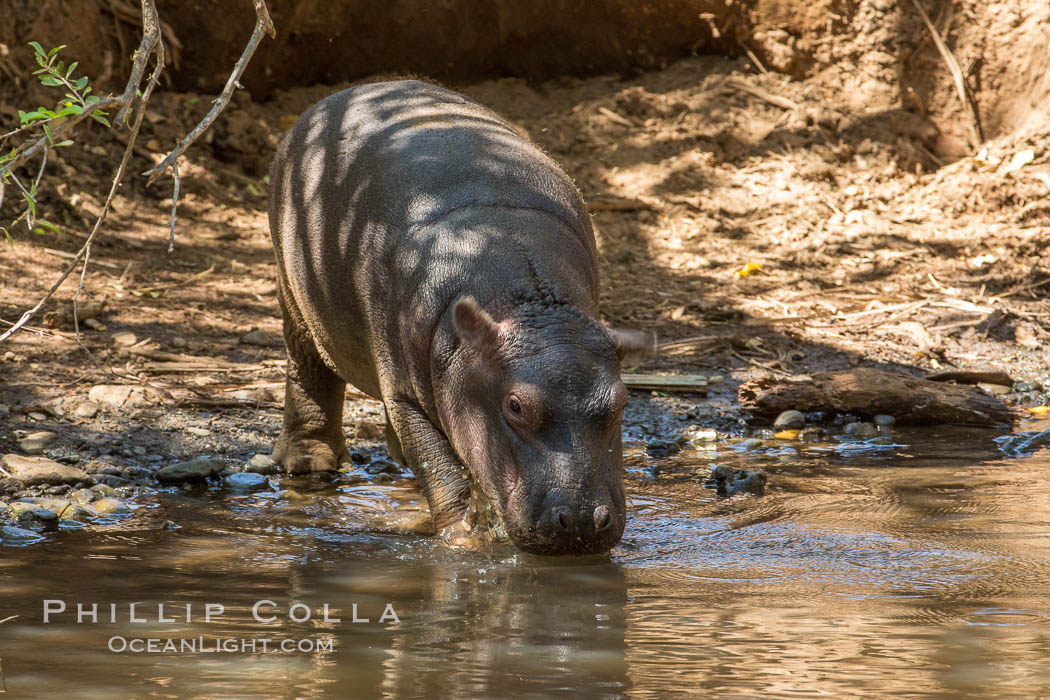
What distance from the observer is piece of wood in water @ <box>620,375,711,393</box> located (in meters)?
8.49

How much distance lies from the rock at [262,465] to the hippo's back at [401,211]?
2.52ft

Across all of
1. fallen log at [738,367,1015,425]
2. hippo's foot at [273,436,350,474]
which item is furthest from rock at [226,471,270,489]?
fallen log at [738,367,1015,425]

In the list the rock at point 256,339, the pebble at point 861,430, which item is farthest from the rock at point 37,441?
the pebble at point 861,430

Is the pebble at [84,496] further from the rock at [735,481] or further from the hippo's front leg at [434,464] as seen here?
the rock at [735,481]

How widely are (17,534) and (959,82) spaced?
32.0ft

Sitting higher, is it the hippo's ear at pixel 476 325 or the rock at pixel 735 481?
the hippo's ear at pixel 476 325

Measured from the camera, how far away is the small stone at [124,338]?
27.8 feet

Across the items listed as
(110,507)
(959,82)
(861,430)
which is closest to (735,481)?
(861,430)

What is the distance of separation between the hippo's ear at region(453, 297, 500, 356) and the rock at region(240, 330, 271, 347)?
421cm

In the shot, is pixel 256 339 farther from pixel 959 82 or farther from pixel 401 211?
pixel 959 82

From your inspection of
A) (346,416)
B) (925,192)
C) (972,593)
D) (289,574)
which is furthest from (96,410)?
(925,192)

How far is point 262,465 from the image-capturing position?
7023 mm

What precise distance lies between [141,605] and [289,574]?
67 cm

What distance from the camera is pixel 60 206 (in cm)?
1032
